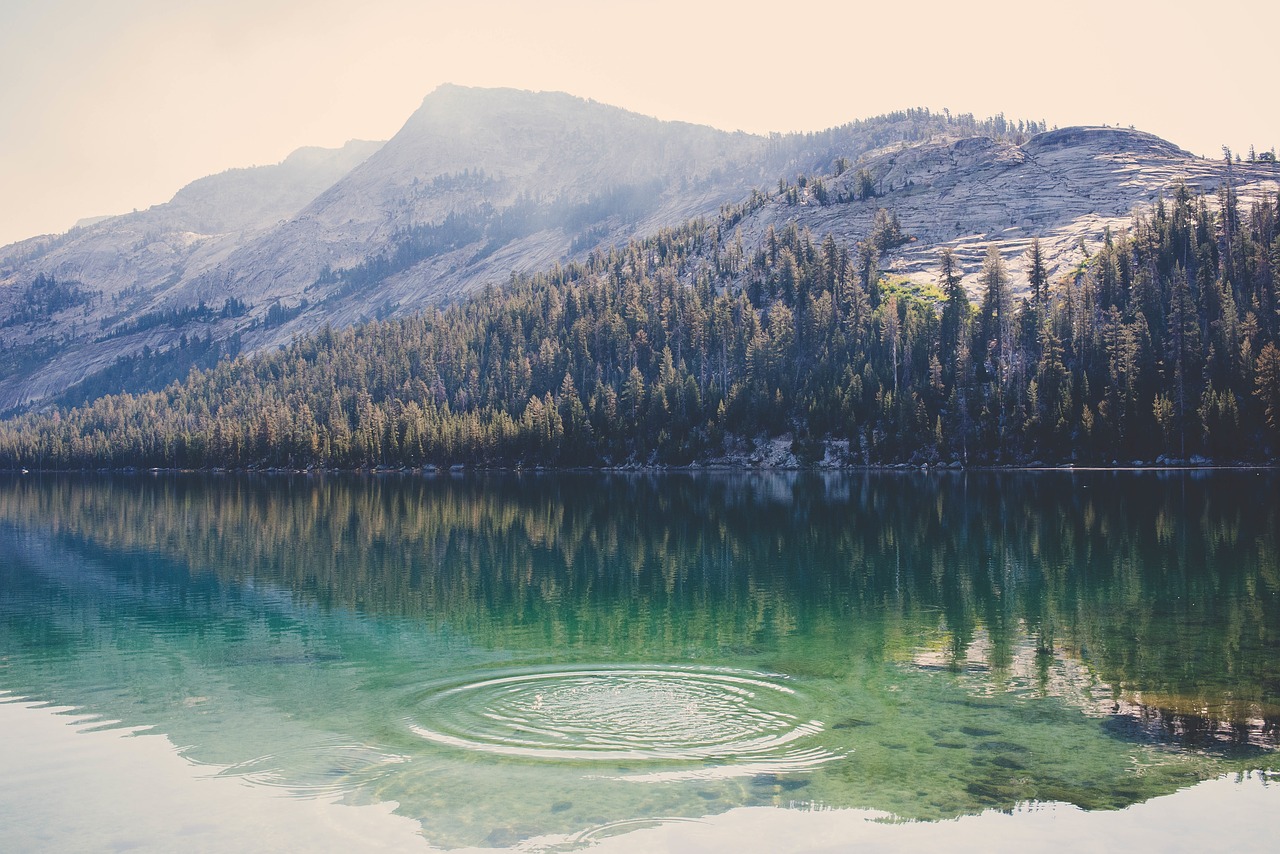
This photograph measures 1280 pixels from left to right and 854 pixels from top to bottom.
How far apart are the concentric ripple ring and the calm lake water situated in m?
0.11

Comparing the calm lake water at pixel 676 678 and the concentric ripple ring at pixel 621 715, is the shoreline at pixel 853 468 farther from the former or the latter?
the concentric ripple ring at pixel 621 715

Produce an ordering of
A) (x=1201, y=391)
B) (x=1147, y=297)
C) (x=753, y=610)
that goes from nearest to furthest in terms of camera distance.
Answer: (x=753, y=610)
(x=1201, y=391)
(x=1147, y=297)

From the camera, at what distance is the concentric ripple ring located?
2233 centimetres

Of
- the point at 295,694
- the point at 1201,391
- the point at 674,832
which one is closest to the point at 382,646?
the point at 295,694

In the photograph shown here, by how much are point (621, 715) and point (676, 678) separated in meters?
3.91

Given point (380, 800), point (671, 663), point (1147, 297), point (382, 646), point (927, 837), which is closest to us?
point (927, 837)

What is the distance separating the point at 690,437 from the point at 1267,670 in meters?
160

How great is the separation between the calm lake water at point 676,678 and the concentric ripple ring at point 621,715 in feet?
0.36

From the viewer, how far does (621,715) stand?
24891 millimetres

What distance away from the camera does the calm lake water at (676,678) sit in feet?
62.5

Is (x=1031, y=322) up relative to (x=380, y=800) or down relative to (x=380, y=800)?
up

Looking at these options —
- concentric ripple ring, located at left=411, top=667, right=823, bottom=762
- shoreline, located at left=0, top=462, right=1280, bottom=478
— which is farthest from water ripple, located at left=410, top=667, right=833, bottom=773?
shoreline, located at left=0, top=462, right=1280, bottom=478

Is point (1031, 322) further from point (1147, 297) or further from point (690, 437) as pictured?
Answer: point (690, 437)

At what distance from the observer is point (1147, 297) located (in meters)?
176
